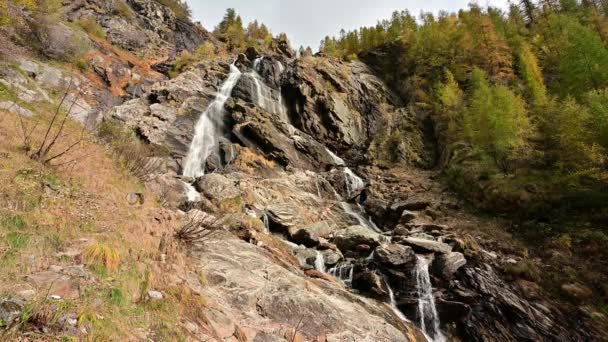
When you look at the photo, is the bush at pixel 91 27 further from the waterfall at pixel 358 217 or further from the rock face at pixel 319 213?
the waterfall at pixel 358 217

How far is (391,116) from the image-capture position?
39.1 metres

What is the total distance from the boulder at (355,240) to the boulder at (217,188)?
7.38 meters

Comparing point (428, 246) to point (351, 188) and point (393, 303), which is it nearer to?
point (393, 303)

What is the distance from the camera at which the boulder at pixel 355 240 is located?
57.2ft

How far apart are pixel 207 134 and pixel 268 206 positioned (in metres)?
11.7

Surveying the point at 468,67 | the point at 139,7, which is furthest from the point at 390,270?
the point at 139,7

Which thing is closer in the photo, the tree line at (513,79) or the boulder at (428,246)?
the boulder at (428,246)

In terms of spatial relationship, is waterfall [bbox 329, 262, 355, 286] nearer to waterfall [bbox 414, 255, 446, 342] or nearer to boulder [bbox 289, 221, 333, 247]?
boulder [bbox 289, 221, 333, 247]

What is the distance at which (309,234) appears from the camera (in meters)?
18.3

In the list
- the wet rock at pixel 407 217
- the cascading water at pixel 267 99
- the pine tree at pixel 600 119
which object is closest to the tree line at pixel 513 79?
the pine tree at pixel 600 119

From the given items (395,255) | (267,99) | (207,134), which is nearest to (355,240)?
(395,255)

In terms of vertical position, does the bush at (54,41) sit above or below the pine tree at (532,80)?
above

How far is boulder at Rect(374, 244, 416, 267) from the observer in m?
15.0

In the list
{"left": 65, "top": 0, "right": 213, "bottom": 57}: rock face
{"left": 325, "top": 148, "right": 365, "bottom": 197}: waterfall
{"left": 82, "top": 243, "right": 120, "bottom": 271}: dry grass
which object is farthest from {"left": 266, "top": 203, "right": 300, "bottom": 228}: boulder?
{"left": 65, "top": 0, "right": 213, "bottom": 57}: rock face
